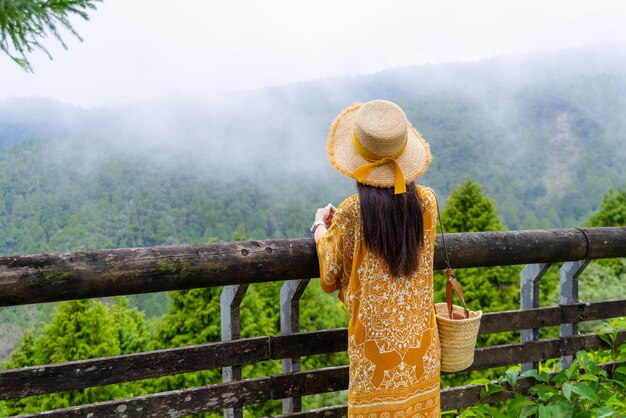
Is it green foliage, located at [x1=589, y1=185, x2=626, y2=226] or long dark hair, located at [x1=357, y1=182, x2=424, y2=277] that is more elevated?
long dark hair, located at [x1=357, y1=182, x2=424, y2=277]

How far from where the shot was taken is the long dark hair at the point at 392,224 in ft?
6.41

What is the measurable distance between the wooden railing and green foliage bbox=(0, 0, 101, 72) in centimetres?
160

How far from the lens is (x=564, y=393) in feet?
8.20

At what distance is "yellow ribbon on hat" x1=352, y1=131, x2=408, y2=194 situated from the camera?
Result: 76.5 inches

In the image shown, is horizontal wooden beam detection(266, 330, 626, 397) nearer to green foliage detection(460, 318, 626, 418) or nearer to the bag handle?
green foliage detection(460, 318, 626, 418)

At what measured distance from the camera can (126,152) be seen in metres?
109

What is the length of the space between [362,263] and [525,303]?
1.26 metres

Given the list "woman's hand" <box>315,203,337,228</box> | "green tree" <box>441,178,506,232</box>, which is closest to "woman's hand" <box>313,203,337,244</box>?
"woman's hand" <box>315,203,337,228</box>

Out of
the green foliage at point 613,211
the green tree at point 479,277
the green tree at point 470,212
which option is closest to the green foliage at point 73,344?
the green tree at point 479,277

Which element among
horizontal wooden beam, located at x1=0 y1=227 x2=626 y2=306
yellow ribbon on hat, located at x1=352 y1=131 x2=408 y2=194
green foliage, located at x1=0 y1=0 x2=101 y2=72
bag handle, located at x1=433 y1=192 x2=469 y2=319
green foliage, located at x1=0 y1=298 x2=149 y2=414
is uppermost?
green foliage, located at x1=0 y1=0 x2=101 y2=72

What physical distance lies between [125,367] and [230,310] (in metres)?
0.43

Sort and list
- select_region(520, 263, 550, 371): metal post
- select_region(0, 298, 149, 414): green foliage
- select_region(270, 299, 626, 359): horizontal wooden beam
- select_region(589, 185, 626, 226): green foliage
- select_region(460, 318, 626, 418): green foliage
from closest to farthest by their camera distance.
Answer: select_region(270, 299, 626, 359): horizontal wooden beam < select_region(460, 318, 626, 418): green foliage < select_region(520, 263, 550, 371): metal post < select_region(0, 298, 149, 414): green foliage < select_region(589, 185, 626, 226): green foliage

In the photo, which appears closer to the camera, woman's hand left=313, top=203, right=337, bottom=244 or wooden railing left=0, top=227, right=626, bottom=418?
wooden railing left=0, top=227, right=626, bottom=418

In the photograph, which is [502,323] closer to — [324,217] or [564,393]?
[564,393]
